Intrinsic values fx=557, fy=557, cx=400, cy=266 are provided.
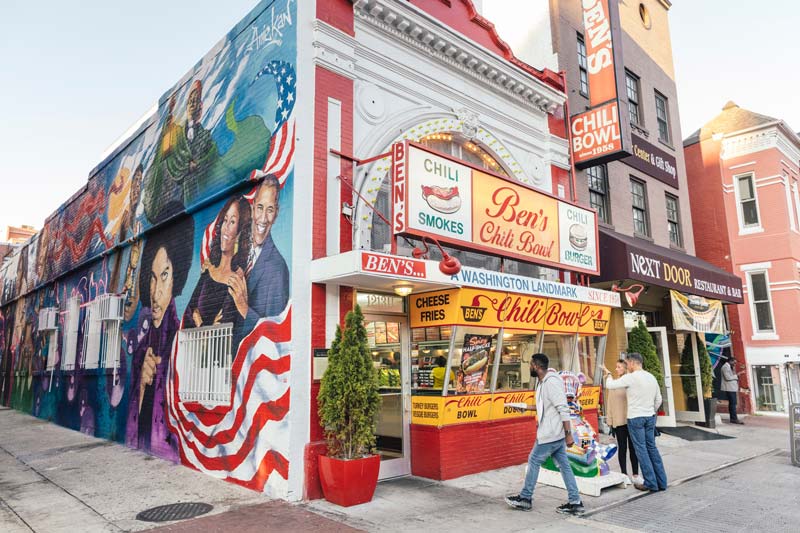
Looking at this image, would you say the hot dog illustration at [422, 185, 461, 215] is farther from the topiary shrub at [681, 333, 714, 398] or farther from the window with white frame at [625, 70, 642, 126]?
the window with white frame at [625, 70, 642, 126]

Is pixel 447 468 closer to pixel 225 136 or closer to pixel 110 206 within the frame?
pixel 225 136

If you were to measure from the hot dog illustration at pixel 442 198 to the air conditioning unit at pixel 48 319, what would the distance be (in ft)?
45.0

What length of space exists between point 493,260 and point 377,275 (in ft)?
15.5

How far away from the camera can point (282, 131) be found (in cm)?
842

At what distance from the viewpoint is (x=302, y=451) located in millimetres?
7309

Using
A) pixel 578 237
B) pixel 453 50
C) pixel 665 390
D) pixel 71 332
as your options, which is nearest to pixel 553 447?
pixel 578 237

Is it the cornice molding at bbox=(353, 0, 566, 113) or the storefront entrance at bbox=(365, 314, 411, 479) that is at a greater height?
the cornice molding at bbox=(353, 0, 566, 113)

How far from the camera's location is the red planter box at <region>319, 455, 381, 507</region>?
686 cm

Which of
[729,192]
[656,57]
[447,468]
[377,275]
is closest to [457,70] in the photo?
[377,275]

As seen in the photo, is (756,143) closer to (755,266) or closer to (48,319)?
(755,266)

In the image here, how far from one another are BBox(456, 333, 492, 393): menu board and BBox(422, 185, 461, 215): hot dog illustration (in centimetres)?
205

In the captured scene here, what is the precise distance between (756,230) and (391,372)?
17.3 metres

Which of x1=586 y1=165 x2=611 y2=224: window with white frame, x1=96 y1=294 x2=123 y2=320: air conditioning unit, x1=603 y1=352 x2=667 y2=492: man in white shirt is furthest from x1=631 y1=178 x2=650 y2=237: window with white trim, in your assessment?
x1=96 y1=294 x2=123 y2=320: air conditioning unit

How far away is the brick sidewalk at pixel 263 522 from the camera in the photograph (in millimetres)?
6004
